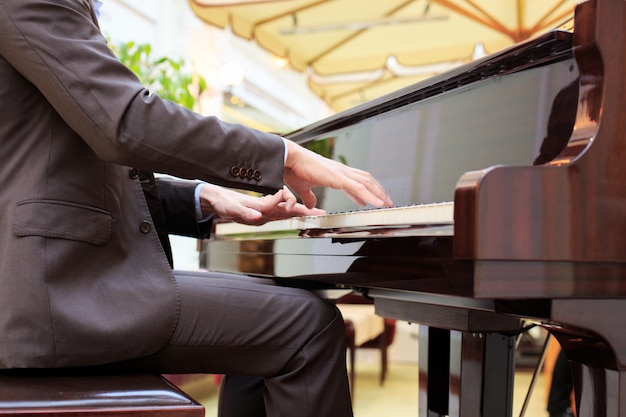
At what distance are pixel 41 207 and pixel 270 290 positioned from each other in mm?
435

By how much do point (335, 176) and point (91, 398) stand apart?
53 centimetres

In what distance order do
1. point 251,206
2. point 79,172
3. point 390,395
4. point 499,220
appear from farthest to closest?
1. point 390,395
2. point 251,206
3. point 79,172
4. point 499,220

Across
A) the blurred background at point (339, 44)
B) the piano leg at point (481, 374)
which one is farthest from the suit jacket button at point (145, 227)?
the blurred background at point (339, 44)

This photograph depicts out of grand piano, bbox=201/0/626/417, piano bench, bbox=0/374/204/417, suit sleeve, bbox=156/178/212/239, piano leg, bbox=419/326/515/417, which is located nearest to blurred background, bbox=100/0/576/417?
suit sleeve, bbox=156/178/212/239

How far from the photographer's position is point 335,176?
1.13 meters

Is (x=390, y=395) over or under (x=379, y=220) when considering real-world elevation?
under

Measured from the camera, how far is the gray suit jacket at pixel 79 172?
3.36ft

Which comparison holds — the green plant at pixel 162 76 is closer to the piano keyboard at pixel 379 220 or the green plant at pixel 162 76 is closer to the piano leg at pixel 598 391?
the piano keyboard at pixel 379 220

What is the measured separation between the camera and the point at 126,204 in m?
1.19

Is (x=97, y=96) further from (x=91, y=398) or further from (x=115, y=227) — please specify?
(x=91, y=398)

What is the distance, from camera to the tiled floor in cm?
373

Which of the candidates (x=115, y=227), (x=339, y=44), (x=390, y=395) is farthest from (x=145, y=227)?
(x=339, y=44)

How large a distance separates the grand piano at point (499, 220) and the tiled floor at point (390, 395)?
2124mm

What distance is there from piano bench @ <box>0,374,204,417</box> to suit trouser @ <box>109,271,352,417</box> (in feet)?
0.36
